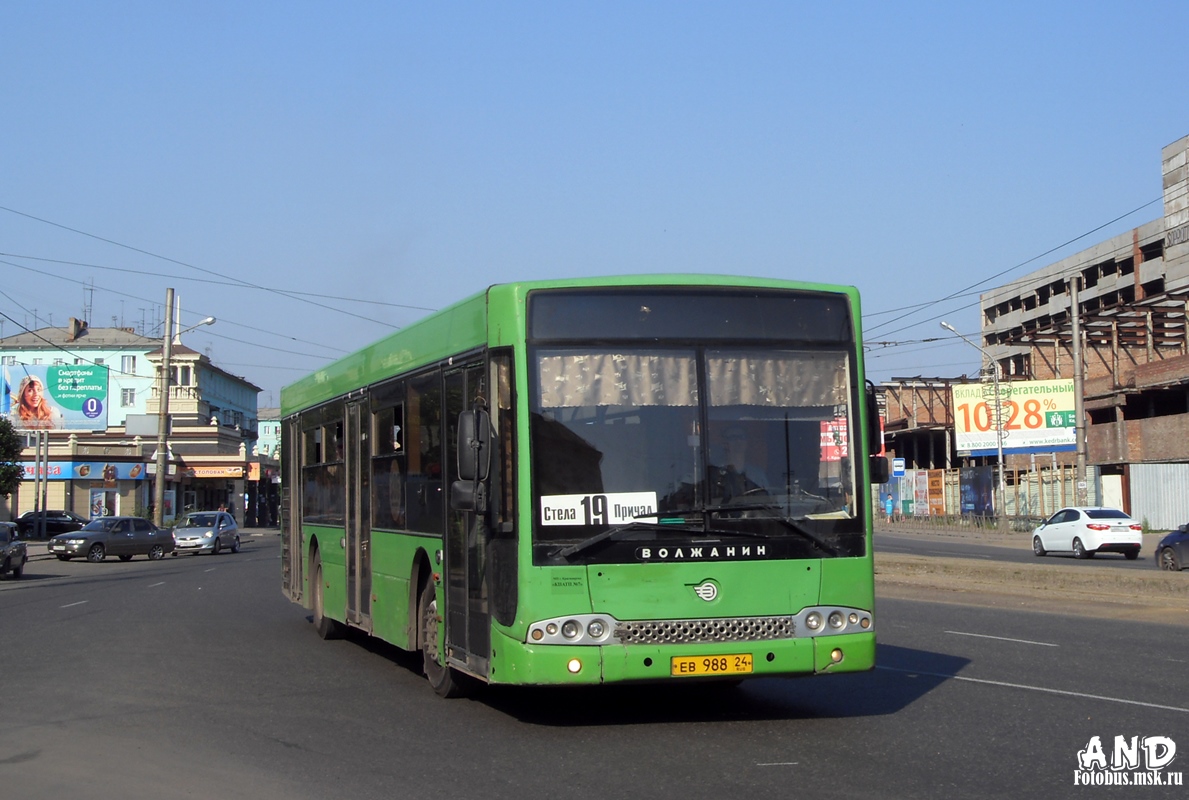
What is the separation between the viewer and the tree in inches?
2442

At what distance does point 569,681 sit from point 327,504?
7430 millimetres

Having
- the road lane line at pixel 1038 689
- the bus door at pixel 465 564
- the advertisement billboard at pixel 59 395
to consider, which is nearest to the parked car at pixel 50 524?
the advertisement billboard at pixel 59 395

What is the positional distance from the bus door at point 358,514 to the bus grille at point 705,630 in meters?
5.09

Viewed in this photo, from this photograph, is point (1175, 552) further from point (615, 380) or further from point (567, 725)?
point (615, 380)

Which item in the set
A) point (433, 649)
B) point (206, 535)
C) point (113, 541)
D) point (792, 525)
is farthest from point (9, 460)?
point (792, 525)

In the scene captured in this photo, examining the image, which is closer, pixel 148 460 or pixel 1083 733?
pixel 1083 733

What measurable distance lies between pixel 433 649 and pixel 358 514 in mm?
3030

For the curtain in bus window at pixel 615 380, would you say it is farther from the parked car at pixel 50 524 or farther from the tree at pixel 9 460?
the tree at pixel 9 460

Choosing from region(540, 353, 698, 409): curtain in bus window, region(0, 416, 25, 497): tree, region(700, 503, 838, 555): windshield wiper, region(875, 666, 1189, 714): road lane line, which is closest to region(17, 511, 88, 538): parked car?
region(0, 416, 25, 497): tree

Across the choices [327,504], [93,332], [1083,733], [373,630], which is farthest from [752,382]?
[93,332]

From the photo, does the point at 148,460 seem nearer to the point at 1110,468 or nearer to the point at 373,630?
the point at 1110,468

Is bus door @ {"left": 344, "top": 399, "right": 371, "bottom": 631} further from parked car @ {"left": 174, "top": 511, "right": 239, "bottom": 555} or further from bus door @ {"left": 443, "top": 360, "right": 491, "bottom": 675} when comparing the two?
parked car @ {"left": 174, "top": 511, "right": 239, "bottom": 555}

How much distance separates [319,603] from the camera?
16203 millimetres

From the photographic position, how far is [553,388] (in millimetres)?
8969
